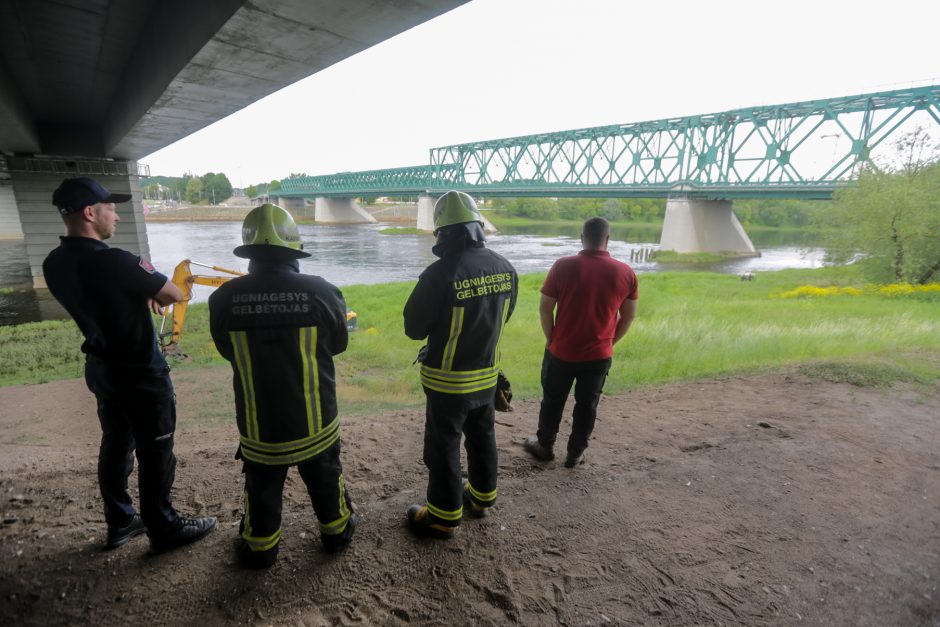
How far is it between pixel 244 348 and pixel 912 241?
23.5 metres

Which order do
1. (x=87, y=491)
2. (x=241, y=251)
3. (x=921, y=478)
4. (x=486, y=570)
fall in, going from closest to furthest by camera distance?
(x=241, y=251) < (x=486, y=570) < (x=87, y=491) < (x=921, y=478)

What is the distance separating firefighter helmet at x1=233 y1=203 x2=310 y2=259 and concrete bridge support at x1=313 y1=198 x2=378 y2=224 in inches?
3342

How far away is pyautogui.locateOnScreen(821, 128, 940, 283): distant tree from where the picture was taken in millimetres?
17047

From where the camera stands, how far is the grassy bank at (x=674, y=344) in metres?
7.20

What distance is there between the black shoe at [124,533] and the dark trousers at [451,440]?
1791mm

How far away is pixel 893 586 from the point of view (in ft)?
8.46

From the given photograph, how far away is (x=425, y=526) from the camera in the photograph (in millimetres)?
2924

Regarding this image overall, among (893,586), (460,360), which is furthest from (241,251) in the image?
(893,586)

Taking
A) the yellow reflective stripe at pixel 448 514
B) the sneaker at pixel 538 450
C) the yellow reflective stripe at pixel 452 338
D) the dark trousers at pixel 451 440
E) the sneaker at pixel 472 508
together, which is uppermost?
the yellow reflective stripe at pixel 452 338

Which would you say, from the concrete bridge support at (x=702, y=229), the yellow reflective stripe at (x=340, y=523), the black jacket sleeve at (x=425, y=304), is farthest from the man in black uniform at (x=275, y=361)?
the concrete bridge support at (x=702, y=229)

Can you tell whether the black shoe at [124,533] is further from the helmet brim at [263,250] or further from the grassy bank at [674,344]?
the grassy bank at [674,344]

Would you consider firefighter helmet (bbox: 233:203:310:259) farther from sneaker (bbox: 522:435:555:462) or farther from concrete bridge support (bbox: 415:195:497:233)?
concrete bridge support (bbox: 415:195:497:233)

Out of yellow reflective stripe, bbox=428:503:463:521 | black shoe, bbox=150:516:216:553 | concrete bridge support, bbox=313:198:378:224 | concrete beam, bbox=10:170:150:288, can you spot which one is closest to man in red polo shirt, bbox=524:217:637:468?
yellow reflective stripe, bbox=428:503:463:521

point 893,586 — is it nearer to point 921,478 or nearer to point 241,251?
point 921,478
